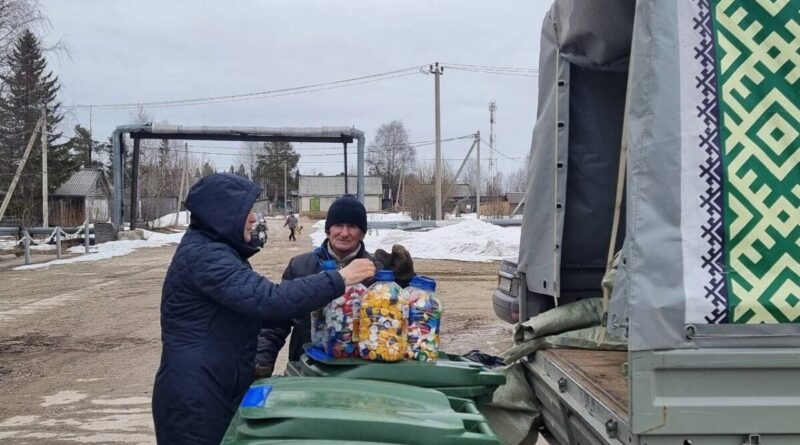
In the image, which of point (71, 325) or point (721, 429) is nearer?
point (721, 429)

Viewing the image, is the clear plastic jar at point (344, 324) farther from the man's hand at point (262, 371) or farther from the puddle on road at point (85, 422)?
the puddle on road at point (85, 422)

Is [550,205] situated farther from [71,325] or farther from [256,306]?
[71,325]

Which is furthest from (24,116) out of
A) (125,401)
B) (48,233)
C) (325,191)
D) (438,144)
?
(325,191)

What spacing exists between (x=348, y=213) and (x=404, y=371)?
1.15 m

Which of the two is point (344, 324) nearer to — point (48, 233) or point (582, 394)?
point (582, 394)

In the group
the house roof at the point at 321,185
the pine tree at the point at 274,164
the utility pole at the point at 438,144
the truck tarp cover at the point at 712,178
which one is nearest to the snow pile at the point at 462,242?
the utility pole at the point at 438,144

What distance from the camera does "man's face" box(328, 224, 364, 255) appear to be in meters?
3.52

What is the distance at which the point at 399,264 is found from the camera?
10.1ft

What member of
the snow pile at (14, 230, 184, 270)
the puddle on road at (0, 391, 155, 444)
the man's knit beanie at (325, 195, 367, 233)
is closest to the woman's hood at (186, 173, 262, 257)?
the man's knit beanie at (325, 195, 367, 233)

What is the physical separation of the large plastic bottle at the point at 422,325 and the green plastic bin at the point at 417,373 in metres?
0.05

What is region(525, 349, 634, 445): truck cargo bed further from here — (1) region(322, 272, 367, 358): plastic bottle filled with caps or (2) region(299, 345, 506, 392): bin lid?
(1) region(322, 272, 367, 358): plastic bottle filled with caps

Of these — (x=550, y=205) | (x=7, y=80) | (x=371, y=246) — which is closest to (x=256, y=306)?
(x=550, y=205)

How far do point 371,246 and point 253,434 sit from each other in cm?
2201

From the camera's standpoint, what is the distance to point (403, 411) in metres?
2.16
